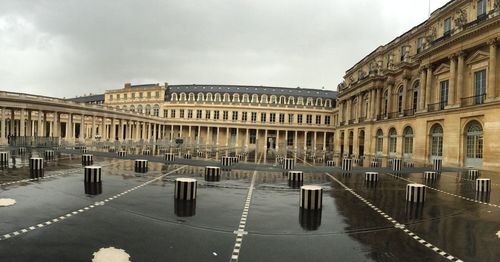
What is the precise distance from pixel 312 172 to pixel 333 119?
236 feet

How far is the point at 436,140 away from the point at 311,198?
1243 inches

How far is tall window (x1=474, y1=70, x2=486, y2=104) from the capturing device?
30625 mm

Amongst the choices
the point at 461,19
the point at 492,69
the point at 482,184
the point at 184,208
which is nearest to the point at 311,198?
the point at 184,208

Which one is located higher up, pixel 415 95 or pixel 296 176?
pixel 415 95

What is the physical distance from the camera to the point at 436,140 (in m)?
36.1

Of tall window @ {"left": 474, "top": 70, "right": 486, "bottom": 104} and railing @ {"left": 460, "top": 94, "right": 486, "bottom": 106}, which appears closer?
railing @ {"left": 460, "top": 94, "right": 486, "bottom": 106}

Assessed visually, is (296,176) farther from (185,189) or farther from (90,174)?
(90,174)

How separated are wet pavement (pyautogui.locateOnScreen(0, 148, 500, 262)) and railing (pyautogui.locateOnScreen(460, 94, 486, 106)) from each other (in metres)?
19.5

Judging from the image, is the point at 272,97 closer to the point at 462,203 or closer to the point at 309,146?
the point at 309,146

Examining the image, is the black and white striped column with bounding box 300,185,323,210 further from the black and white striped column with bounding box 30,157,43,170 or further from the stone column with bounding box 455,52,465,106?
the stone column with bounding box 455,52,465,106

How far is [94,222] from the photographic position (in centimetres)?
873

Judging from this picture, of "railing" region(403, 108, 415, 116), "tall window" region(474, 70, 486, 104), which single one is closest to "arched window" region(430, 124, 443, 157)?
"tall window" region(474, 70, 486, 104)

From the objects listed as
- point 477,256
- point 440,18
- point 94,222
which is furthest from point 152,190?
point 440,18

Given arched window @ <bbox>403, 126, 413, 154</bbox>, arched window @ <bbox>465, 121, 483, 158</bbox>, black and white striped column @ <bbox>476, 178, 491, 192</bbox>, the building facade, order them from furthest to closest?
arched window @ <bbox>403, 126, 413, 154</bbox>, arched window @ <bbox>465, 121, 483, 158</bbox>, the building facade, black and white striped column @ <bbox>476, 178, 491, 192</bbox>
